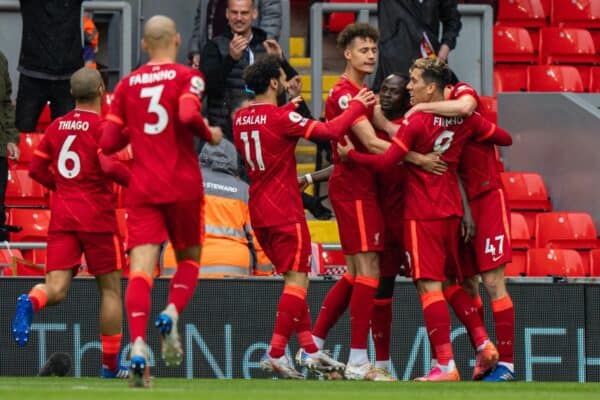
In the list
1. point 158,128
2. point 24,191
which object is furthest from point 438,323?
point 24,191

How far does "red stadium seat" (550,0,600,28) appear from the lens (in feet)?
63.8

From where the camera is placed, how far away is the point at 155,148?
10109mm

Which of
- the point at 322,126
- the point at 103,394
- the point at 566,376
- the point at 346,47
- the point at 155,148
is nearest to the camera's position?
the point at 103,394

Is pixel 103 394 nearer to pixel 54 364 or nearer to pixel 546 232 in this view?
pixel 54 364

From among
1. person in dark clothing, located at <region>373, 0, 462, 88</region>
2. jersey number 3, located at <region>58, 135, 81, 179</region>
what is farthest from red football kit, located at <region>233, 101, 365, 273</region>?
person in dark clothing, located at <region>373, 0, 462, 88</region>

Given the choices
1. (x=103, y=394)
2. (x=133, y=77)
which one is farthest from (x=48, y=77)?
(x=103, y=394)

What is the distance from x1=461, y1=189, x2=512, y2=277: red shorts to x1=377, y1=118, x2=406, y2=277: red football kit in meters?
0.49

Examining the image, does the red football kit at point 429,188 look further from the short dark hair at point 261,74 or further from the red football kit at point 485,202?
the short dark hair at point 261,74

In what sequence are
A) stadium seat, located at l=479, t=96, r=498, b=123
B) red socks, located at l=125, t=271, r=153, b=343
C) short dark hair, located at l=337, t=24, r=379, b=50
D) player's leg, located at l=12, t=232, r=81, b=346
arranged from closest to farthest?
red socks, located at l=125, t=271, r=153, b=343
player's leg, located at l=12, t=232, r=81, b=346
short dark hair, located at l=337, t=24, r=379, b=50
stadium seat, located at l=479, t=96, r=498, b=123

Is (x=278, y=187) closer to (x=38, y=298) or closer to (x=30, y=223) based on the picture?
(x=38, y=298)

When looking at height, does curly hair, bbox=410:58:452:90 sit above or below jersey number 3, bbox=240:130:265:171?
above

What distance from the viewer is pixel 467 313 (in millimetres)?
11867

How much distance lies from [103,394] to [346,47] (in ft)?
12.3

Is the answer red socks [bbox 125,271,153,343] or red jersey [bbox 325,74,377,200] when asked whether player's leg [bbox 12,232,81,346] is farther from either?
red jersey [bbox 325,74,377,200]
